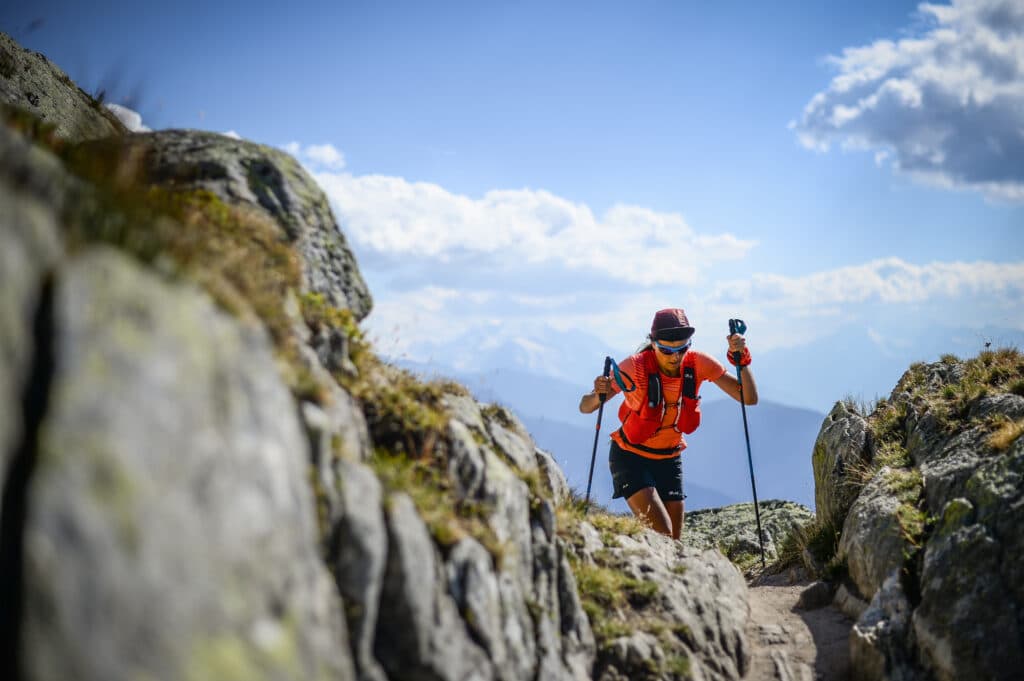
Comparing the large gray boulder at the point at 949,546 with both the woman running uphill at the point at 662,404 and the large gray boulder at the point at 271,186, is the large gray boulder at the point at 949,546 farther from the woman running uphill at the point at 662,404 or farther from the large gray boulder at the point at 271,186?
the large gray boulder at the point at 271,186

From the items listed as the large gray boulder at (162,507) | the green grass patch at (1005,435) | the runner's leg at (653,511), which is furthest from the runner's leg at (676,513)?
the large gray boulder at (162,507)

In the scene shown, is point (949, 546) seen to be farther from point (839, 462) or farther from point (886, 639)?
point (839, 462)

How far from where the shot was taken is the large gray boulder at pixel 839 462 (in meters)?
12.4

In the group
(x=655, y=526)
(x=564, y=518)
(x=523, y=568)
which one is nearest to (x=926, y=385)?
(x=655, y=526)

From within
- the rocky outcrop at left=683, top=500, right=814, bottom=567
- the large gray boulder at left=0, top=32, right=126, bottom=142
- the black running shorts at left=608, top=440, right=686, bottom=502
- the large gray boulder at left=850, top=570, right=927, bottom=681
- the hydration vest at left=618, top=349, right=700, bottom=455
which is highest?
the large gray boulder at left=0, top=32, right=126, bottom=142

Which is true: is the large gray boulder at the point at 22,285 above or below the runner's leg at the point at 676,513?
above

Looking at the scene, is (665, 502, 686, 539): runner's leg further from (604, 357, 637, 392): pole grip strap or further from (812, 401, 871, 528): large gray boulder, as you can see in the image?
(812, 401, 871, 528): large gray boulder

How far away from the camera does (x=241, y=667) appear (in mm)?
3623

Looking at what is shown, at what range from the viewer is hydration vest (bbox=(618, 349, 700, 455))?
12.8m

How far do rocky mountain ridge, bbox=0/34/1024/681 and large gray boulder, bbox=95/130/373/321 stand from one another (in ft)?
0.15

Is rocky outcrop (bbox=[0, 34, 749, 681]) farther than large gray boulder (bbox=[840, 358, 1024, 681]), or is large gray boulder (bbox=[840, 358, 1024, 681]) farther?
large gray boulder (bbox=[840, 358, 1024, 681])

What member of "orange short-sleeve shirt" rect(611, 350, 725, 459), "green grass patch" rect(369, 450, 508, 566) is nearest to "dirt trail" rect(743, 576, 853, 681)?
"orange short-sleeve shirt" rect(611, 350, 725, 459)

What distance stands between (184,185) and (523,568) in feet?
21.4

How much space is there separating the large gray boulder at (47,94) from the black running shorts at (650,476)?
12.7 m
